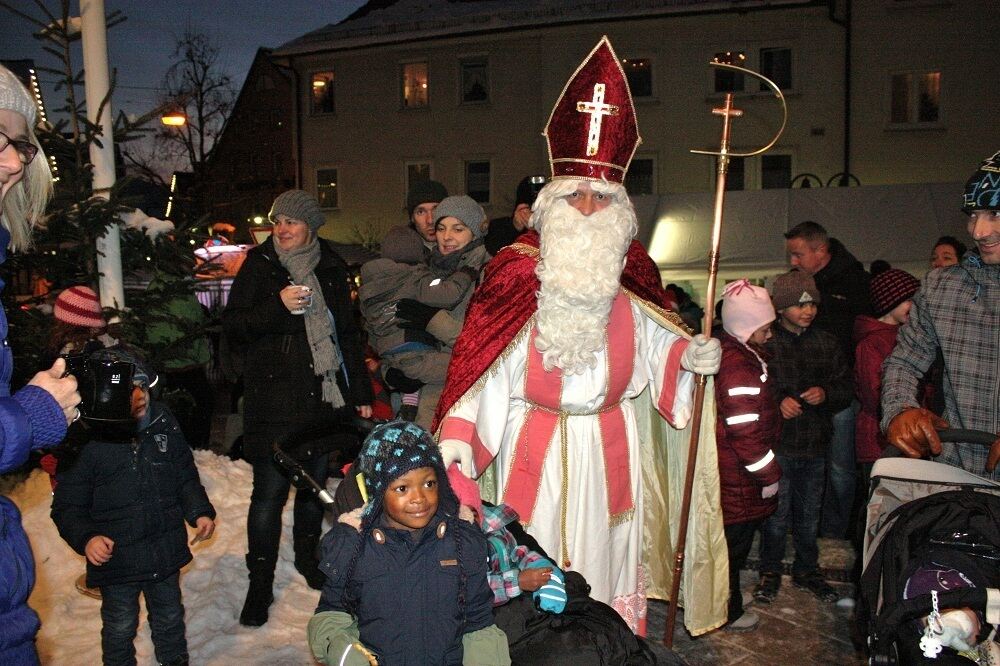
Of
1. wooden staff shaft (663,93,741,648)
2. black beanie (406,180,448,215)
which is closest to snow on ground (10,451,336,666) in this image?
wooden staff shaft (663,93,741,648)

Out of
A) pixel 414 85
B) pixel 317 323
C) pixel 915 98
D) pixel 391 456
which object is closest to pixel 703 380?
pixel 391 456

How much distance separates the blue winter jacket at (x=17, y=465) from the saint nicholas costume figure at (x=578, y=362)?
67.4 inches

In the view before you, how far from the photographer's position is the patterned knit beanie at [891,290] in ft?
20.1

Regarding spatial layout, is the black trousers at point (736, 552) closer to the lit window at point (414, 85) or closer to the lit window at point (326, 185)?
the lit window at point (414, 85)

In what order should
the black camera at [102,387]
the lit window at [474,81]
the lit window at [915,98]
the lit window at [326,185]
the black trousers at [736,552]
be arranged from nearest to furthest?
1. the black camera at [102,387]
2. the black trousers at [736,552]
3. the lit window at [915,98]
4. the lit window at [474,81]
5. the lit window at [326,185]

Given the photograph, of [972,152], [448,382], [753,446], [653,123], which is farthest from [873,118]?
[448,382]

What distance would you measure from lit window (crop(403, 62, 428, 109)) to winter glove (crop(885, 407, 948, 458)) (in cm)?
2349

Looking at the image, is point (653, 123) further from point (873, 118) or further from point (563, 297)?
point (563, 297)

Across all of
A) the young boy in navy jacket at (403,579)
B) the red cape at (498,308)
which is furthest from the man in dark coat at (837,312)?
the young boy in navy jacket at (403,579)

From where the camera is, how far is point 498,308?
3900 millimetres

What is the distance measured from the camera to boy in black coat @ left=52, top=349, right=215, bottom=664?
149 inches

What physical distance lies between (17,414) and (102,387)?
504mm

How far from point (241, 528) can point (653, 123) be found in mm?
19131

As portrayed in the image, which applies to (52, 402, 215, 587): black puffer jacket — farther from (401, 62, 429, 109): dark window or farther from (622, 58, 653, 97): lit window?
(401, 62, 429, 109): dark window
